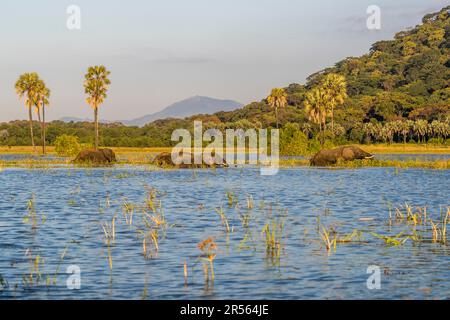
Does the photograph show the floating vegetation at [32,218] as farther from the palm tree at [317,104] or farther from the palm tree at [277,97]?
the palm tree at [277,97]

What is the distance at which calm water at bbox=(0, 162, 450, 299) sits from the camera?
15461 mm

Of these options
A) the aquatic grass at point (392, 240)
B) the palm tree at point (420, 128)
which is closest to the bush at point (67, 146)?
the aquatic grass at point (392, 240)

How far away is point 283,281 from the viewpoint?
1634 cm

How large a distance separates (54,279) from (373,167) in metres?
61.4

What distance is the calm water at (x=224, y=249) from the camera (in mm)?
15461

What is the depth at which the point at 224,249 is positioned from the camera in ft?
67.8

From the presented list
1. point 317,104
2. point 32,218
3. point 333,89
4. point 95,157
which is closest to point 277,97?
point 317,104

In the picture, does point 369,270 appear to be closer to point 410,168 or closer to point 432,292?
point 432,292

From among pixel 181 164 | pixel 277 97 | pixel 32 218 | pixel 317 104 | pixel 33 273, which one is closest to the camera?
pixel 33 273

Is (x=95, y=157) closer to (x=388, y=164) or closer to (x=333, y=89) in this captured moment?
(x=388, y=164)

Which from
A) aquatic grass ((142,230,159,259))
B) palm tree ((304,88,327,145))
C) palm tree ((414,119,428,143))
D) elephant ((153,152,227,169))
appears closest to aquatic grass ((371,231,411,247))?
aquatic grass ((142,230,159,259))

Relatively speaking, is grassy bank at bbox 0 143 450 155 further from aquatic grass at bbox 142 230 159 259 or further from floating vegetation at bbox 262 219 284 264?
aquatic grass at bbox 142 230 159 259

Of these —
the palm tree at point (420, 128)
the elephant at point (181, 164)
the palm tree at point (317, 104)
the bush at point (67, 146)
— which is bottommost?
the elephant at point (181, 164)

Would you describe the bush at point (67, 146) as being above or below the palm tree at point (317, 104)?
below
